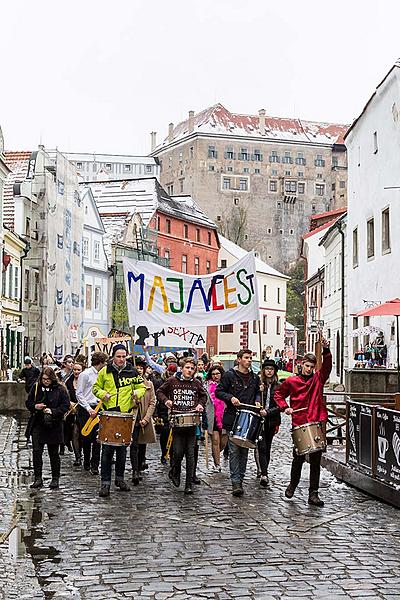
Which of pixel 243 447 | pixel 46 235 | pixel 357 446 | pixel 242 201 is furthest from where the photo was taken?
pixel 242 201

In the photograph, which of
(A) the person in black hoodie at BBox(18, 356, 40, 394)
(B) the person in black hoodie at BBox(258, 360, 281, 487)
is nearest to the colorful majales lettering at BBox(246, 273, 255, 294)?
(B) the person in black hoodie at BBox(258, 360, 281, 487)

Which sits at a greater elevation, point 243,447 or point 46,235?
point 46,235

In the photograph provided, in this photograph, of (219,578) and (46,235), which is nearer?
(219,578)

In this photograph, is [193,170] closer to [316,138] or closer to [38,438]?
[316,138]

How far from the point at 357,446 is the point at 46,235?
39263mm

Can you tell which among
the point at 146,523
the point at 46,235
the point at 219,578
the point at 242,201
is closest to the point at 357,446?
the point at 146,523

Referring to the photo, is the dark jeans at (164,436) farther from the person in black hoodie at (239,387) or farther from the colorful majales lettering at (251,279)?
the person in black hoodie at (239,387)

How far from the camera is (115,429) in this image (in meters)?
12.8

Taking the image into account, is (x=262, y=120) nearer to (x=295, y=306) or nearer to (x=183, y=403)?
(x=295, y=306)

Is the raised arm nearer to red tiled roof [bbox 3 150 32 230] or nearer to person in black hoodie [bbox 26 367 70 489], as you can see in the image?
person in black hoodie [bbox 26 367 70 489]

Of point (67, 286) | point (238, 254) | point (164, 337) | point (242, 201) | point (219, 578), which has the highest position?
point (242, 201)

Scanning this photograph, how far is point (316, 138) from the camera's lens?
509 feet

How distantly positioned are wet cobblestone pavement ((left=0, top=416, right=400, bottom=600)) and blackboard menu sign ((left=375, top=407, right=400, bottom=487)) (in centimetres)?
39

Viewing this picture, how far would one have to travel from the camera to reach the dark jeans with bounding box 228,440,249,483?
1287 cm
